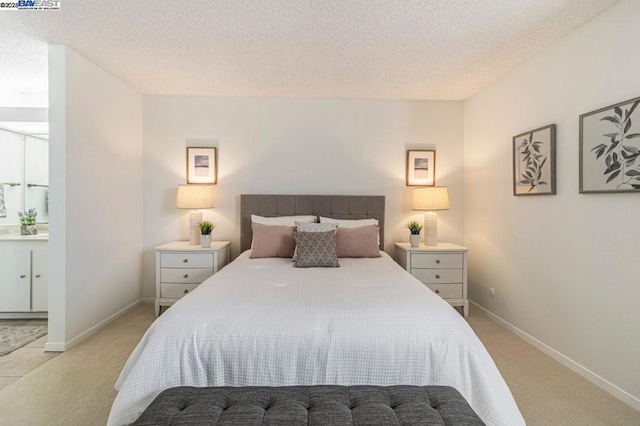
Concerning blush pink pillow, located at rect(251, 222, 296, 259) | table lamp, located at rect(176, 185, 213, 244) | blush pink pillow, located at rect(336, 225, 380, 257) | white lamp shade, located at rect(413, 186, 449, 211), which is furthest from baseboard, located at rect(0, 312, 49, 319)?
white lamp shade, located at rect(413, 186, 449, 211)

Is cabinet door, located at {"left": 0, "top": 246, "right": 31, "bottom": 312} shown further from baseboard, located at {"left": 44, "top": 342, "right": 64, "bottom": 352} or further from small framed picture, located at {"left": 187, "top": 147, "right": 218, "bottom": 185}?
small framed picture, located at {"left": 187, "top": 147, "right": 218, "bottom": 185}

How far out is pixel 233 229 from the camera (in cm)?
391

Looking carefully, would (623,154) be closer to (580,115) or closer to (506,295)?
(580,115)

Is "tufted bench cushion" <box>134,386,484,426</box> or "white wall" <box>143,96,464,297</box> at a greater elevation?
"white wall" <box>143,96,464,297</box>

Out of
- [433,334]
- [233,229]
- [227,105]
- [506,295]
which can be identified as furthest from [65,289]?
[506,295]

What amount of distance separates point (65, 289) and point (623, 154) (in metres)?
4.19

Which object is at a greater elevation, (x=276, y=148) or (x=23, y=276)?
(x=276, y=148)

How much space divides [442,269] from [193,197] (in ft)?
9.34

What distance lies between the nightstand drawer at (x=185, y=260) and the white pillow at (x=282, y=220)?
62 centimetres

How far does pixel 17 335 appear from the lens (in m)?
2.96

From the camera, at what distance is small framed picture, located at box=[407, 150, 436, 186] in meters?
3.93

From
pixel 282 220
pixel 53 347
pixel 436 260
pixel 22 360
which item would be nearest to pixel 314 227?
pixel 282 220

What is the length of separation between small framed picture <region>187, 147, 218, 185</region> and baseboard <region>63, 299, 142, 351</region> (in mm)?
1572

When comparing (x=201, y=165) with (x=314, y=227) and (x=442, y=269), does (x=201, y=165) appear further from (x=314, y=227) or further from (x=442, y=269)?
(x=442, y=269)
